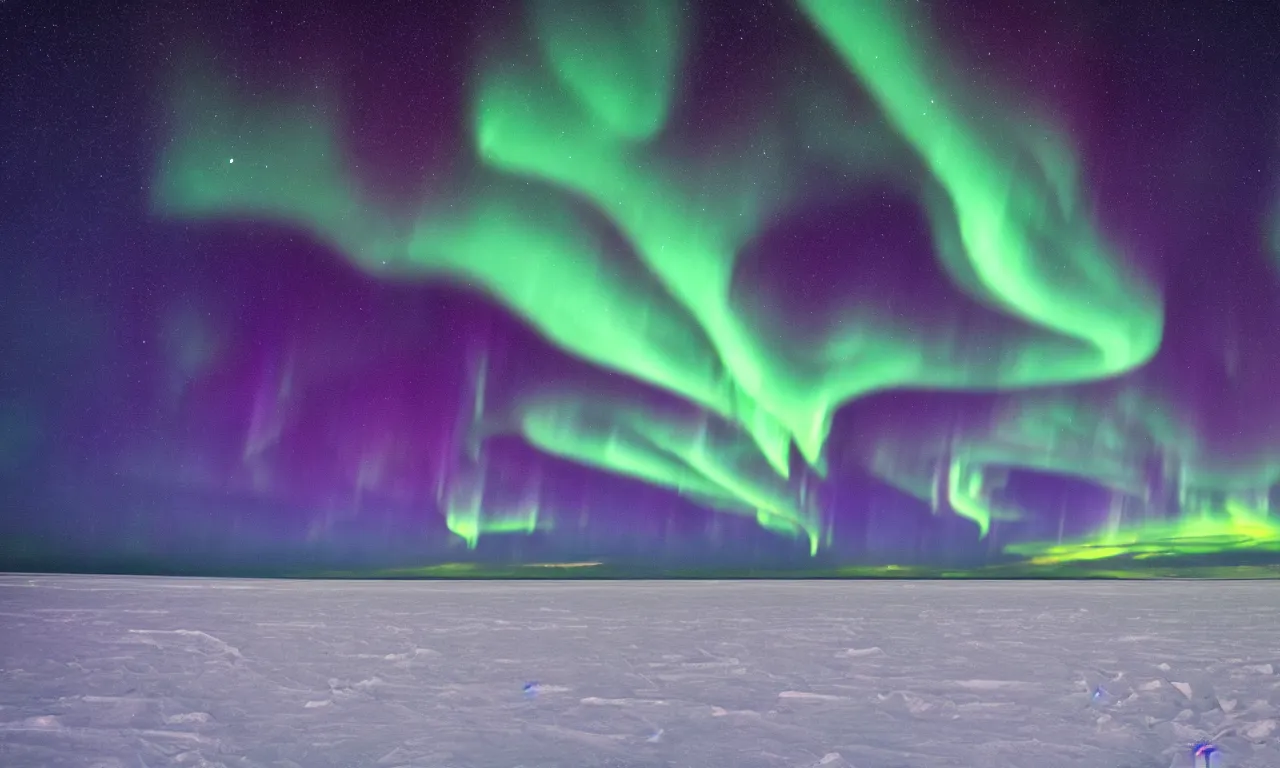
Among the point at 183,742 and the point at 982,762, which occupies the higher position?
Answer: the point at 982,762

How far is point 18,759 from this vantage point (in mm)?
5109

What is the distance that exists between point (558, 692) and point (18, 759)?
3.97 meters

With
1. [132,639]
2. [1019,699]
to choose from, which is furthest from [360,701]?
[132,639]

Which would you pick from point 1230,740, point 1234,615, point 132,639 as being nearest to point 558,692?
point 1230,740

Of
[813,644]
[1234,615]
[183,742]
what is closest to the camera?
[183,742]

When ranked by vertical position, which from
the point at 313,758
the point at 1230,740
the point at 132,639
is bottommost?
the point at 132,639

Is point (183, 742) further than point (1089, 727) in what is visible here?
No

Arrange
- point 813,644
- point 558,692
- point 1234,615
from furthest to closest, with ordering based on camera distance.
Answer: point 1234,615 → point 813,644 → point 558,692

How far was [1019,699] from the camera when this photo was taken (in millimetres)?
7535

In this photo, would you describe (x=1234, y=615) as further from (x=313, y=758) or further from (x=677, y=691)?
(x=313, y=758)

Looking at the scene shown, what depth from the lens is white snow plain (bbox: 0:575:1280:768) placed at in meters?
5.46

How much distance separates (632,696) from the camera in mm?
7648

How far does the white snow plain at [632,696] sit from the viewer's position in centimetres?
546

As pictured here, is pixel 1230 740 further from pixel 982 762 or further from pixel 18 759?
pixel 18 759
